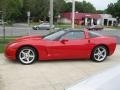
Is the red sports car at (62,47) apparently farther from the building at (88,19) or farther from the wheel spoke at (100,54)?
the building at (88,19)

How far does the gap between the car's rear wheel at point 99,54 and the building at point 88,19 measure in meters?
78.0

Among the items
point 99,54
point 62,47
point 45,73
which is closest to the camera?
point 45,73

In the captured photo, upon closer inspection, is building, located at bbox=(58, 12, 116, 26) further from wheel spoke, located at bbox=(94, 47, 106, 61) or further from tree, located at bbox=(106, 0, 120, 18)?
wheel spoke, located at bbox=(94, 47, 106, 61)

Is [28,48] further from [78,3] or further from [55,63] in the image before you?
[78,3]

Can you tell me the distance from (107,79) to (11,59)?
26.2 ft

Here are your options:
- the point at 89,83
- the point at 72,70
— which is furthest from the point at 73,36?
the point at 89,83

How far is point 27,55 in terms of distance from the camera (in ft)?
33.9

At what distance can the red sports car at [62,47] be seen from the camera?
33.9 feet

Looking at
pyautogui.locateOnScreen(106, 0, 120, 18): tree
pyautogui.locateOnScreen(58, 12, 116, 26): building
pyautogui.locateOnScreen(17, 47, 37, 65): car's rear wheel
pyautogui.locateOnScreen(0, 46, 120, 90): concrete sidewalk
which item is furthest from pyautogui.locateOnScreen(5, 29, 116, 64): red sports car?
pyautogui.locateOnScreen(106, 0, 120, 18): tree

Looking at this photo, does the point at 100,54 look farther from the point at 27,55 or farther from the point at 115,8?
the point at 115,8

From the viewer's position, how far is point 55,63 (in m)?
10.5

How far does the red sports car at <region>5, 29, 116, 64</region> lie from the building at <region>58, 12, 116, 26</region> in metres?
78.0

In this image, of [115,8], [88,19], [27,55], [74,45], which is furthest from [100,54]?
[88,19]

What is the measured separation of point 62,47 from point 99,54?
4.76 ft
